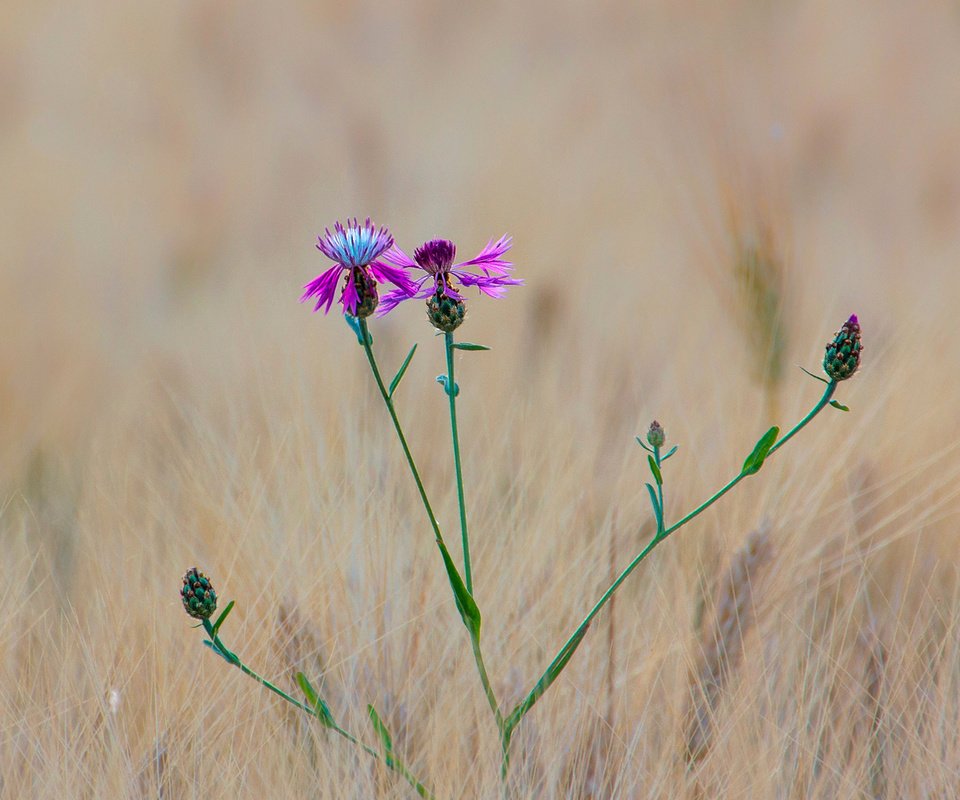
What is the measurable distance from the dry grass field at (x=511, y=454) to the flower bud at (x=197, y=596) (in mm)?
142

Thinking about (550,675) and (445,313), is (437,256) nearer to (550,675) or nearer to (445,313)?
(445,313)

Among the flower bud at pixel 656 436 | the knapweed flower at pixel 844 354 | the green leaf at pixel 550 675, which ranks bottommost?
the green leaf at pixel 550 675

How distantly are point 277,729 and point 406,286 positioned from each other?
331 millimetres

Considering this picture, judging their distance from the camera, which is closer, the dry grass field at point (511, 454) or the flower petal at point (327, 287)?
the flower petal at point (327, 287)

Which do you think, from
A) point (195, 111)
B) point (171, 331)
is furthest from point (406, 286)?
point (195, 111)

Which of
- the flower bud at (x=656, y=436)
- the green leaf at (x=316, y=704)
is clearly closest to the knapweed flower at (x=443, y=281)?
the flower bud at (x=656, y=436)

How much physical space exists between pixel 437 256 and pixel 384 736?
0.30 metres

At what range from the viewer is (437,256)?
2.17ft

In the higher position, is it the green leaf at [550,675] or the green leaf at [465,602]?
the green leaf at [465,602]

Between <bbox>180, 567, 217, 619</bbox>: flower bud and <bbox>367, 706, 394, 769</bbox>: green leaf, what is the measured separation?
Result: 12 cm

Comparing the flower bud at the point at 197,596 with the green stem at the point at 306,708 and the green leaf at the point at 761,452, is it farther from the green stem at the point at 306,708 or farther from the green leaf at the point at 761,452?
the green leaf at the point at 761,452

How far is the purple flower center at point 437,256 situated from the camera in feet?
2.16

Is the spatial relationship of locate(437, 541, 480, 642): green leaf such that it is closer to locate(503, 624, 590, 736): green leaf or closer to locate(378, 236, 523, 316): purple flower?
locate(503, 624, 590, 736): green leaf

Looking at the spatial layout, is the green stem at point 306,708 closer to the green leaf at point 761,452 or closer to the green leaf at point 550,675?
the green leaf at point 550,675
